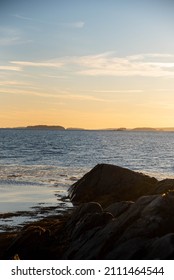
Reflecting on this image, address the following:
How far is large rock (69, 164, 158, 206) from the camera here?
35750 mm

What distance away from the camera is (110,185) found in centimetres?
3716

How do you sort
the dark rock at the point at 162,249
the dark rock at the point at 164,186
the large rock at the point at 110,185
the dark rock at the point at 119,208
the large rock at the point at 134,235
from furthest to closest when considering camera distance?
1. the large rock at the point at 110,185
2. the dark rock at the point at 164,186
3. the dark rock at the point at 119,208
4. the large rock at the point at 134,235
5. the dark rock at the point at 162,249

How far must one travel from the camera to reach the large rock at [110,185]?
3575 centimetres

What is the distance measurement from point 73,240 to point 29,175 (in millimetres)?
32693

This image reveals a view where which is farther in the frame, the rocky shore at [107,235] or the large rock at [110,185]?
the large rock at [110,185]

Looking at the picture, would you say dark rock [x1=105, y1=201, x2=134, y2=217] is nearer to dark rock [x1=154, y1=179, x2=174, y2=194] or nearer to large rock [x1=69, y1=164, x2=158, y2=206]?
dark rock [x1=154, y1=179, x2=174, y2=194]

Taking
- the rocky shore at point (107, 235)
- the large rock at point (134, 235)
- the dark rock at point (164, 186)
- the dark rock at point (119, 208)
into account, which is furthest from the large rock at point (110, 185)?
the large rock at point (134, 235)

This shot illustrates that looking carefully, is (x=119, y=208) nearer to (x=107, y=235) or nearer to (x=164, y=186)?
(x=107, y=235)

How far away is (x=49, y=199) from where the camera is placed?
1419 inches

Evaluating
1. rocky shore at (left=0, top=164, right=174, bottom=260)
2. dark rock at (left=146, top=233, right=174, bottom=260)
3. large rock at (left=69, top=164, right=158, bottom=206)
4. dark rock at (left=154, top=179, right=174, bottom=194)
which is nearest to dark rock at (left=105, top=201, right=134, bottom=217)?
rocky shore at (left=0, top=164, right=174, bottom=260)

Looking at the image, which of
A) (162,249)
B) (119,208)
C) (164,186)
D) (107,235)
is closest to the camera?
(162,249)

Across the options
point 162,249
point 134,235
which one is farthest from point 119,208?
point 162,249

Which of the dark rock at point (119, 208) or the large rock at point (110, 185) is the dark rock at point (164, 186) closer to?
the large rock at point (110, 185)
